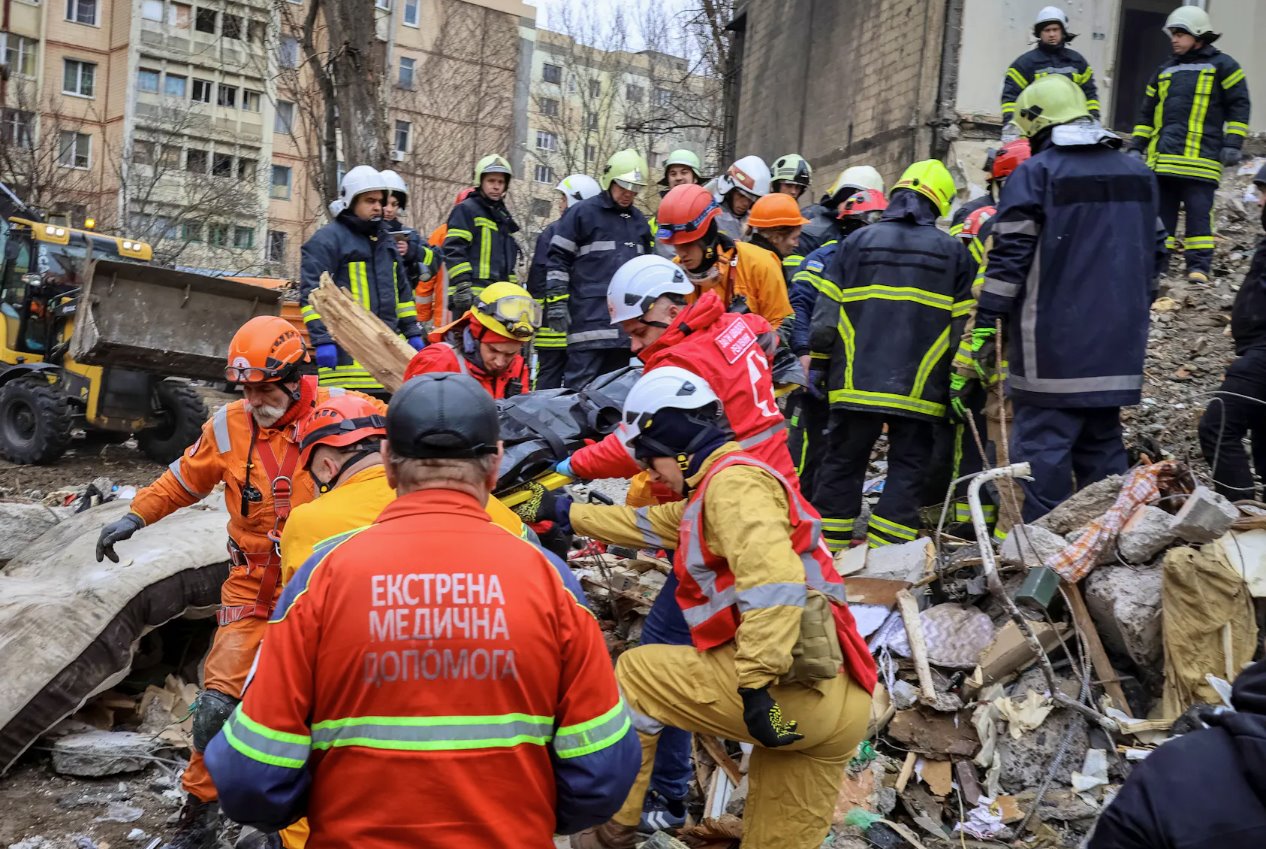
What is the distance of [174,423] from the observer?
11.5 m

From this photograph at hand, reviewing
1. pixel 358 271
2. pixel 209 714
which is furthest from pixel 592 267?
pixel 209 714

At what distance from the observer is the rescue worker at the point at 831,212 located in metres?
7.52

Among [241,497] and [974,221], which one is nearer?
[241,497]

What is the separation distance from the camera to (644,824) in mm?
4066

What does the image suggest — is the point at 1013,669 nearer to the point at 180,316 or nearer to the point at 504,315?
the point at 504,315

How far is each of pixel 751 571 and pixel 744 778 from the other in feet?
5.74

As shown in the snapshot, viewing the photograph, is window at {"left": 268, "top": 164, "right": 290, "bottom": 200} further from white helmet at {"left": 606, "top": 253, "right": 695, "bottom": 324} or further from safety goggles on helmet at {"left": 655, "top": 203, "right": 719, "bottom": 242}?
white helmet at {"left": 606, "top": 253, "right": 695, "bottom": 324}

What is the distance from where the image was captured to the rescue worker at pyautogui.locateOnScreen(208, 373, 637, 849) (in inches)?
79.2

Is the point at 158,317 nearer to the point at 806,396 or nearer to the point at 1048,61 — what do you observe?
the point at 806,396

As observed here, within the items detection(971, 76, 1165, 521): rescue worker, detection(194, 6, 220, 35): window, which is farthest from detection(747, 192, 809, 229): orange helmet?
detection(194, 6, 220, 35): window

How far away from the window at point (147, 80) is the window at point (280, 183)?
4841mm

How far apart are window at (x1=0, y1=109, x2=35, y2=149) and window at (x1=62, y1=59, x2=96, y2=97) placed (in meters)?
16.3

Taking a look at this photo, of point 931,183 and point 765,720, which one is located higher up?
point 931,183

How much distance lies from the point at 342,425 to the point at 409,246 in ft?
18.1
